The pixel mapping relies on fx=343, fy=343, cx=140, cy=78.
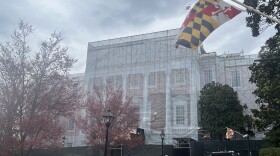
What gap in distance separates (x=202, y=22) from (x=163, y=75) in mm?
25242

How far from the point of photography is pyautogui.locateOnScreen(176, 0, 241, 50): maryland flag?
410 inches

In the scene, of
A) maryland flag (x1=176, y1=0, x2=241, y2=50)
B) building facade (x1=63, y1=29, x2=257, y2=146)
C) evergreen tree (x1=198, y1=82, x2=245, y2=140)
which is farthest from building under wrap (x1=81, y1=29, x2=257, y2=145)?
maryland flag (x1=176, y1=0, x2=241, y2=50)

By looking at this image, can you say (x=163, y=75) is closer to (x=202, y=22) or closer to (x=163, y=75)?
(x=163, y=75)

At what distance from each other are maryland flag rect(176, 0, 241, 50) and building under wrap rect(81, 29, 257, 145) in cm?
2246

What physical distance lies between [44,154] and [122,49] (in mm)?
14327

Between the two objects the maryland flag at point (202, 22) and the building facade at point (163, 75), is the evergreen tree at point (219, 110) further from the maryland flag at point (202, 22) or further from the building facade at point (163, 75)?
the maryland flag at point (202, 22)

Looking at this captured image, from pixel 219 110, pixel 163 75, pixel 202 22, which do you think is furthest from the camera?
pixel 163 75

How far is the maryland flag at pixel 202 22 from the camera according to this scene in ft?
34.2

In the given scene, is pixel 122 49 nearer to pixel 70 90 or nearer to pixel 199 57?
pixel 199 57

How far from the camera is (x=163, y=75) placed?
117 feet

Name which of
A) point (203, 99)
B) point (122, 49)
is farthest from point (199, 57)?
point (122, 49)

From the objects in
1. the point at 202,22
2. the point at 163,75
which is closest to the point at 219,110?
the point at 163,75

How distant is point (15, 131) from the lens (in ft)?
53.5

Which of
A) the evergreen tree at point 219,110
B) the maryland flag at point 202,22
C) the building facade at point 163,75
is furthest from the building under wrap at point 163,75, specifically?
the maryland flag at point 202,22
